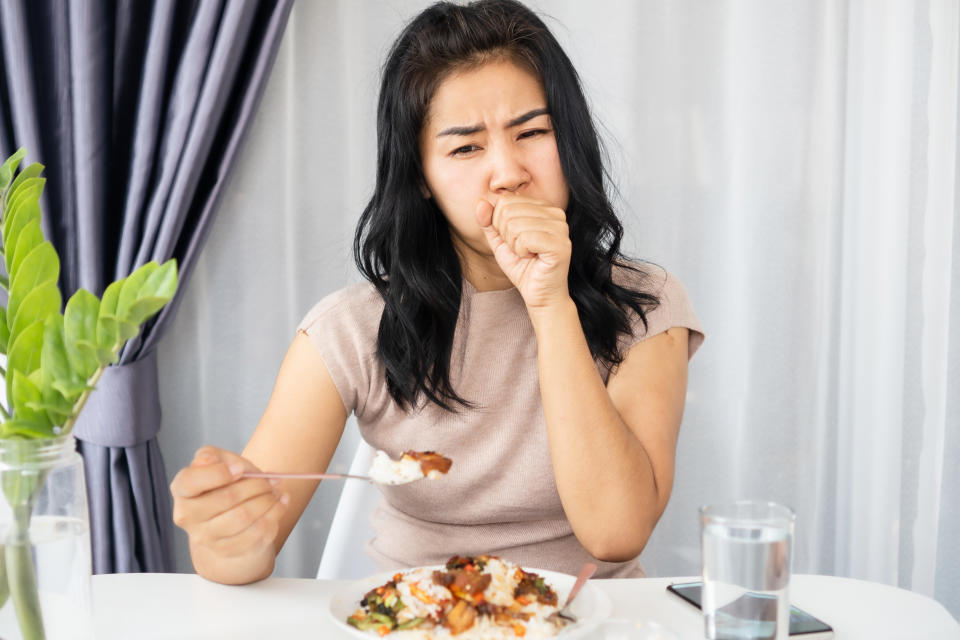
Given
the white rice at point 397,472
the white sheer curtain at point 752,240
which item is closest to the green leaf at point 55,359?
the white rice at point 397,472

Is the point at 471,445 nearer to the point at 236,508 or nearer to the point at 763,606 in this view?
the point at 236,508

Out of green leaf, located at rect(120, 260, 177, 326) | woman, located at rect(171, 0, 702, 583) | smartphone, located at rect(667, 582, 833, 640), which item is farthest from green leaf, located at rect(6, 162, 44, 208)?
smartphone, located at rect(667, 582, 833, 640)

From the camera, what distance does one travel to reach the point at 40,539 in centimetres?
76

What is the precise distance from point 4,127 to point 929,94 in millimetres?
2142

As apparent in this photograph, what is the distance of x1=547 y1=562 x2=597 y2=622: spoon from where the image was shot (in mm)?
924

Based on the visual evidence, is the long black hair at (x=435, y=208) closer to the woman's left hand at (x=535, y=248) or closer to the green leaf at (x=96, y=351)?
the woman's left hand at (x=535, y=248)

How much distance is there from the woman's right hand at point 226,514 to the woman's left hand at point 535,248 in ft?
1.56

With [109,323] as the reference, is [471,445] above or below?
below

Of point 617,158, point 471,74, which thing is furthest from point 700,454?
point 471,74

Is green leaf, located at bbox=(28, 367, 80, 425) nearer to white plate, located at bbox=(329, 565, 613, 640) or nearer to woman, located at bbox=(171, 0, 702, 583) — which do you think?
white plate, located at bbox=(329, 565, 613, 640)

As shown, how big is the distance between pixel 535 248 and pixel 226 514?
1.85 feet

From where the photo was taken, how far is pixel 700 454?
243 cm

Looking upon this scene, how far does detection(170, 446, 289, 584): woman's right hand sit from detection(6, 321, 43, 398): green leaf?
0.25 m

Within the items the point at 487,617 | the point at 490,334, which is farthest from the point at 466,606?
the point at 490,334
